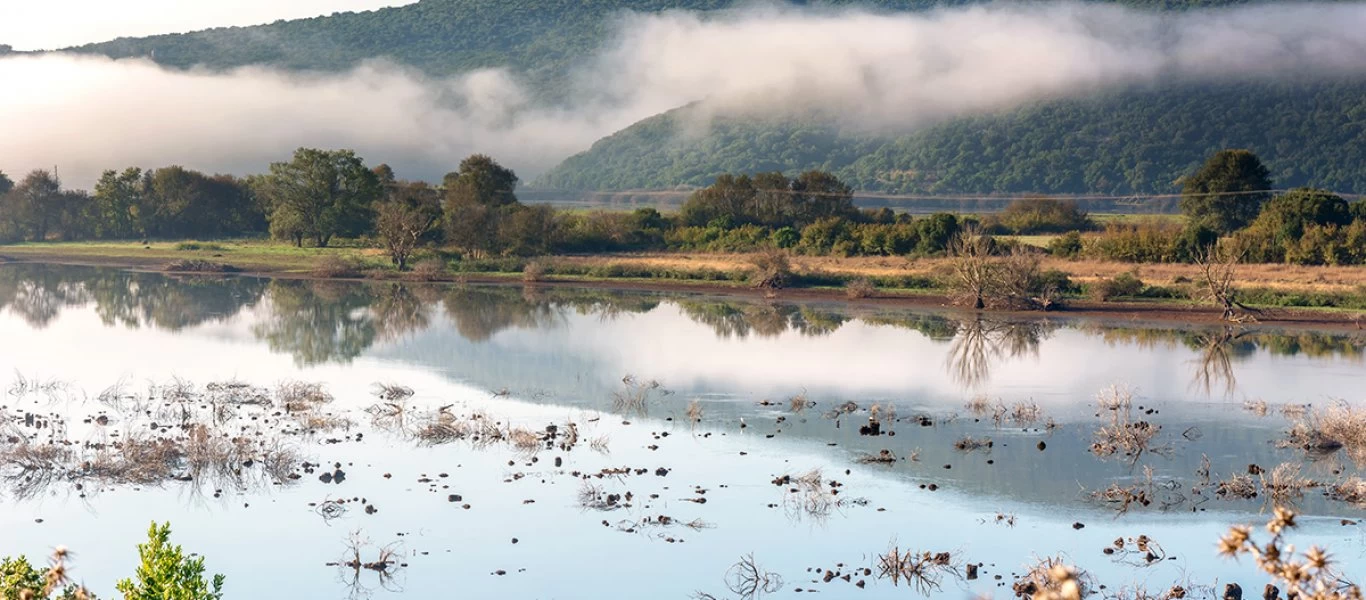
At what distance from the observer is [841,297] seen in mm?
51562

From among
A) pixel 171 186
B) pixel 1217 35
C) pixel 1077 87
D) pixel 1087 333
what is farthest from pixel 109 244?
pixel 1217 35

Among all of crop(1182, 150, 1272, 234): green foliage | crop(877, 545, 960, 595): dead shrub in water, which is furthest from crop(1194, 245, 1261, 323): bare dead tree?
crop(1182, 150, 1272, 234): green foliage

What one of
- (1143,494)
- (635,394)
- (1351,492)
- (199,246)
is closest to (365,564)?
(1143,494)

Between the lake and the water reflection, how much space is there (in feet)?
1.08

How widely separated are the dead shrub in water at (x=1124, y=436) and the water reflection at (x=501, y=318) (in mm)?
4906

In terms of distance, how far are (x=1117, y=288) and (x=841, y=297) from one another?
9.64m

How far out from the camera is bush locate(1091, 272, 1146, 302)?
47.3 metres

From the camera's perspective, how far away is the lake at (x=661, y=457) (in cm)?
1580

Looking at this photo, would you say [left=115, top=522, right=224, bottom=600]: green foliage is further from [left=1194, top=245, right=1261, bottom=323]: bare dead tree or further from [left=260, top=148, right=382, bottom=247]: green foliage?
[left=260, top=148, right=382, bottom=247]: green foliage

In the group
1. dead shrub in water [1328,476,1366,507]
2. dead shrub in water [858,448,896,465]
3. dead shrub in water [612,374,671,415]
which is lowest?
dead shrub in water [612,374,671,415]

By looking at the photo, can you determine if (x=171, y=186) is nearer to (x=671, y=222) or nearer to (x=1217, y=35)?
(x=671, y=222)

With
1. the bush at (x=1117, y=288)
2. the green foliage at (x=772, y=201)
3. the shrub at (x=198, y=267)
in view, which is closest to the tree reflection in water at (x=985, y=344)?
the bush at (x=1117, y=288)

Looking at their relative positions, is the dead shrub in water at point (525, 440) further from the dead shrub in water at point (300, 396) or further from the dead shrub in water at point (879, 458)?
the dead shrub in water at point (879, 458)

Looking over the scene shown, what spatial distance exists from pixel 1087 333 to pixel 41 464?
28.8 m
